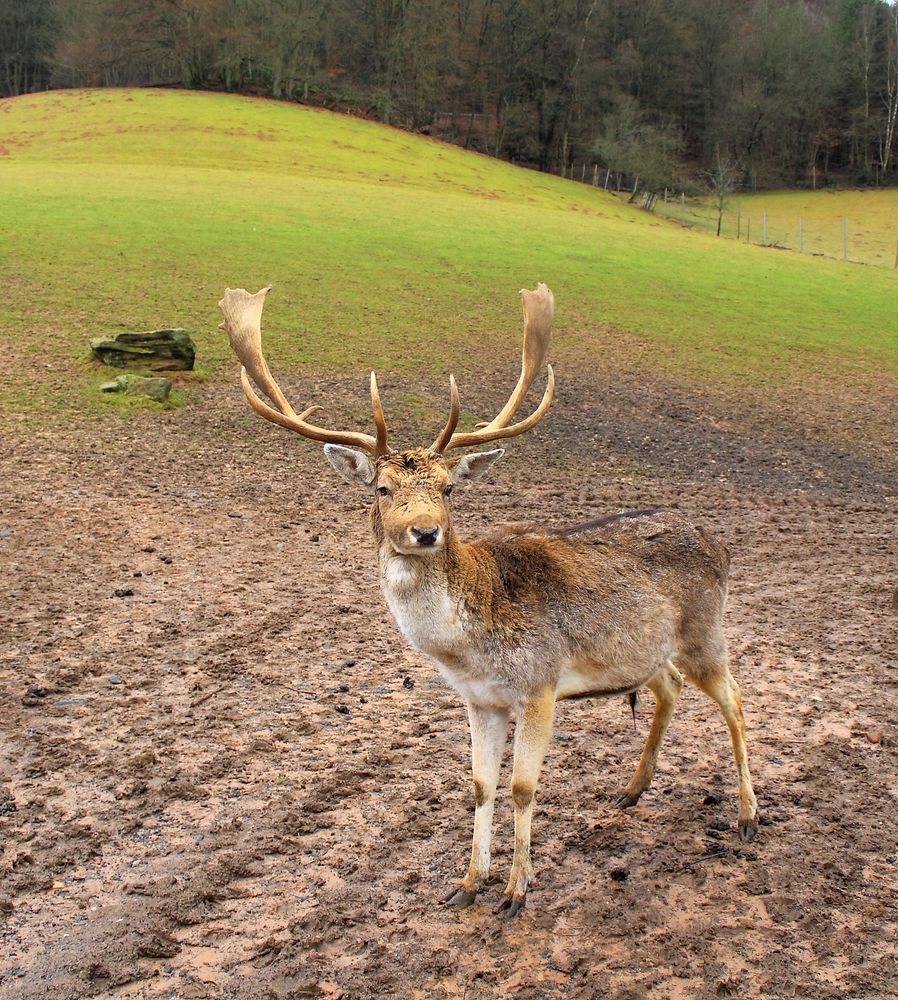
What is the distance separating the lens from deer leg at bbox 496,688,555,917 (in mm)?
4695

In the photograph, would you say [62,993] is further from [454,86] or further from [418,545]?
[454,86]

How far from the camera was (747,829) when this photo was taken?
5.25 metres

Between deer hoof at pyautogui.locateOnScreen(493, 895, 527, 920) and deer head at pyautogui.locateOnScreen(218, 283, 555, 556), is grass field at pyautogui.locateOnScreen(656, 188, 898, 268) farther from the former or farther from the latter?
deer hoof at pyautogui.locateOnScreen(493, 895, 527, 920)

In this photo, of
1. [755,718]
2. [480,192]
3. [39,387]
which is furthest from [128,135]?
[755,718]

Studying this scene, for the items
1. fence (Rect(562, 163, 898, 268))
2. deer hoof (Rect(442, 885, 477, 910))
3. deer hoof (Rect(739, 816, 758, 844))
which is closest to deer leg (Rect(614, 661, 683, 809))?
deer hoof (Rect(739, 816, 758, 844))

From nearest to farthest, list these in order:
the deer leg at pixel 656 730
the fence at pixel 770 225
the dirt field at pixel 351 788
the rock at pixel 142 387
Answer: the dirt field at pixel 351 788, the deer leg at pixel 656 730, the rock at pixel 142 387, the fence at pixel 770 225

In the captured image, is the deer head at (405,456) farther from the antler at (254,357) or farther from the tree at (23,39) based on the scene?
the tree at (23,39)

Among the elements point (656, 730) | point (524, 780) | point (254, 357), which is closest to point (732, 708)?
point (656, 730)

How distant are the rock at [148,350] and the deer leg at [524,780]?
11.6 m

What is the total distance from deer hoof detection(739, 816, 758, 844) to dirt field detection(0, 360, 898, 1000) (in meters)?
0.08

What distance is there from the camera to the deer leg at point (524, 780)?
470 centimetres

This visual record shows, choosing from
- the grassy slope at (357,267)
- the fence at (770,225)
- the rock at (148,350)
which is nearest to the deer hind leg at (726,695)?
the grassy slope at (357,267)

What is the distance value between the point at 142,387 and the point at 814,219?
5372 centimetres

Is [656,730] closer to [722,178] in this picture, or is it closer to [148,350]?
[148,350]
